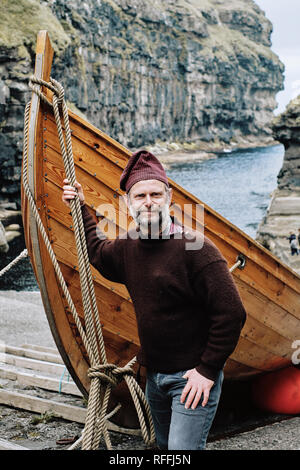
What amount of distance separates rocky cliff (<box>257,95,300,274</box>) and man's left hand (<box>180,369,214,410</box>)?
2198 centimetres

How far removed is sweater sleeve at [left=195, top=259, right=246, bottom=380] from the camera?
261cm

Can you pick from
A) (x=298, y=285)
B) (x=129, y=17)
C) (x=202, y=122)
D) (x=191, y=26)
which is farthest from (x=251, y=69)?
(x=298, y=285)

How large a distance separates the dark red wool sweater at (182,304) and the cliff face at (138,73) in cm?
4077

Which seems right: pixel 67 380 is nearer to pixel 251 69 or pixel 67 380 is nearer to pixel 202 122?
pixel 202 122

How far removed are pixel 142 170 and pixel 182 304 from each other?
78cm

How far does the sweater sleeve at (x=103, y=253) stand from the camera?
10.2 feet

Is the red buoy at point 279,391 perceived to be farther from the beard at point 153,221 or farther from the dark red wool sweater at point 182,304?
the beard at point 153,221

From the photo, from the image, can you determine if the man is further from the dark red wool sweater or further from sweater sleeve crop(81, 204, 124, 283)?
sweater sleeve crop(81, 204, 124, 283)

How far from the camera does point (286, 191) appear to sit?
132 feet

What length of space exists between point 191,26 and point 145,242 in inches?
6464

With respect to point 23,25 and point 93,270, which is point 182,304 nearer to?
point 93,270

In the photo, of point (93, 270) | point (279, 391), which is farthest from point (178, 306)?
point (279, 391)

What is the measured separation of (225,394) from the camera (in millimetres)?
5203

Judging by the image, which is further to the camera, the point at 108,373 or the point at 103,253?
the point at 108,373
